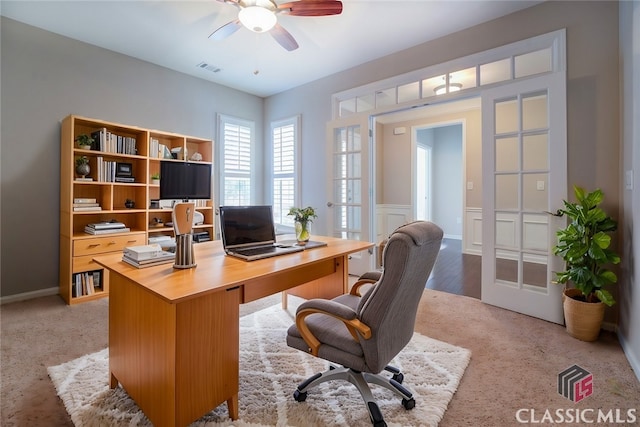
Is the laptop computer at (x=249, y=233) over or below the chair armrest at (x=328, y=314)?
over

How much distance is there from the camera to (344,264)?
2193 millimetres

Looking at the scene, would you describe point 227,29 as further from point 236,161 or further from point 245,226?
point 236,161

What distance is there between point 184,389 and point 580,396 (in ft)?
6.92

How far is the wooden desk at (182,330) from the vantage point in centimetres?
122

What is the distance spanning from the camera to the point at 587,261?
7.50 feet

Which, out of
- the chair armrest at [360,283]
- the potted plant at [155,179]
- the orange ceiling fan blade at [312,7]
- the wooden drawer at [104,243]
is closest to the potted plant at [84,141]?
the potted plant at [155,179]

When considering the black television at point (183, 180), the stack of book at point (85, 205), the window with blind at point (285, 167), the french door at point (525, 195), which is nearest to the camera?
the french door at point (525, 195)

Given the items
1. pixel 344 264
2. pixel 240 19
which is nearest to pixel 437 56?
pixel 240 19

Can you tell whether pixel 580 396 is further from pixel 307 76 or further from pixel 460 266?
pixel 307 76

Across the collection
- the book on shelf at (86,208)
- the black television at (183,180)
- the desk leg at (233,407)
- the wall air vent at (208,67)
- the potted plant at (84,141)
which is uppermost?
the wall air vent at (208,67)

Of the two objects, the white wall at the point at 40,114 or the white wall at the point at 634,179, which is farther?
the white wall at the point at 40,114

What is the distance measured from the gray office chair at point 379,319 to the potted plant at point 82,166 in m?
3.06

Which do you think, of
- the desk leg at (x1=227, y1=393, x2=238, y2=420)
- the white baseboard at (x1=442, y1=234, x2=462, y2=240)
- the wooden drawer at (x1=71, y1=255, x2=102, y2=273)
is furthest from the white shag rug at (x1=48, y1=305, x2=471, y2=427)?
the white baseboard at (x1=442, y1=234, x2=462, y2=240)

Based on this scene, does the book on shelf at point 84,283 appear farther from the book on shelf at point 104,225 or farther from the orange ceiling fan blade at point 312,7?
the orange ceiling fan blade at point 312,7
